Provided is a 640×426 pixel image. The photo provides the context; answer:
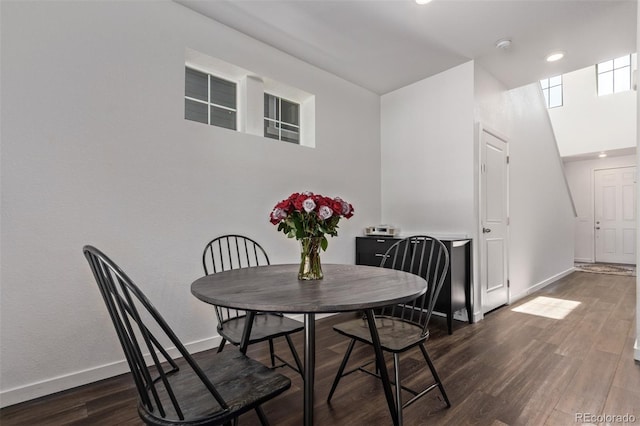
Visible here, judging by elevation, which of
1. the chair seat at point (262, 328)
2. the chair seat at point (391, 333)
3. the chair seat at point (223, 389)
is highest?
the chair seat at point (223, 389)

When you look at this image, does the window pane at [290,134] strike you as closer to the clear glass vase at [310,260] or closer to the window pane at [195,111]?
the window pane at [195,111]

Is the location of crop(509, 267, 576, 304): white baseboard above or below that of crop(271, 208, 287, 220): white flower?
below

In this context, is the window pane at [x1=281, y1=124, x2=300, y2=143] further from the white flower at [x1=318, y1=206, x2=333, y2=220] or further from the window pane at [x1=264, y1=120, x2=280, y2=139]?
the white flower at [x1=318, y1=206, x2=333, y2=220]

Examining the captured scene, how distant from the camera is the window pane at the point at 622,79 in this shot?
6.43m

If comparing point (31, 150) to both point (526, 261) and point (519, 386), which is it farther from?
point (526, 261)

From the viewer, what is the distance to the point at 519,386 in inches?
75.4

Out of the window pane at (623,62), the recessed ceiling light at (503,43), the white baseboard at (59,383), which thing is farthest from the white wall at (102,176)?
the window pane at (623,62)

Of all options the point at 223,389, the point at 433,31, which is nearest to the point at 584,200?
the point at 433,31

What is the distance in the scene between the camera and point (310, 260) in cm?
157

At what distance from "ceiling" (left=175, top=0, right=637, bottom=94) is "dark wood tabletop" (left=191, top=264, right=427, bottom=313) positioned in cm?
203

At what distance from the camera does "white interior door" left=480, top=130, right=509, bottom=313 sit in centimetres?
338

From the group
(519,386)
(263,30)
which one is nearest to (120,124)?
(263,30)

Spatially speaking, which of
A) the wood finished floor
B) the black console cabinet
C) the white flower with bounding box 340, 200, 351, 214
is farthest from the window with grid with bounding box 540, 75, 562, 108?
the white flower with bounding box 340, 200, 351, 214

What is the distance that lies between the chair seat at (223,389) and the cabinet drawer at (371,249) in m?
2.27
